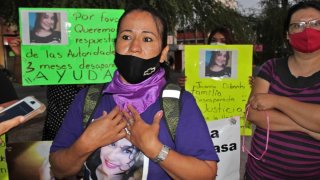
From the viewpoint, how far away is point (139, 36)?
1672 mm

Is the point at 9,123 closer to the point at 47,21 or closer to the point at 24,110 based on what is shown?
the point at 24,110

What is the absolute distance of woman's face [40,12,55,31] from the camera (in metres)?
2.98

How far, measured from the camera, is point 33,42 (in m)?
2.99

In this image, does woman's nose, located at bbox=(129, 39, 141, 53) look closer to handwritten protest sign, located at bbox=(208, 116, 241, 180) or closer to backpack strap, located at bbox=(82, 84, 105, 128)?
backpack strap, located at bbox=(82, 84, 105, 128)

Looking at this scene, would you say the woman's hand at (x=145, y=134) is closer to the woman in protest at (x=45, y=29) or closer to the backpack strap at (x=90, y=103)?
the backpack strap at (x=90, y=103)

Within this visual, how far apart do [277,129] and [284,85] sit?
0.90 feet

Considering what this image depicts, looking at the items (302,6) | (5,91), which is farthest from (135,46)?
(5,91)

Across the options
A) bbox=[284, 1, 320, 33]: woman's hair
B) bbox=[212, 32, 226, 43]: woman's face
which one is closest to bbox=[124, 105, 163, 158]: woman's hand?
bbox=[284, 1, 320, 33]: woman's hair

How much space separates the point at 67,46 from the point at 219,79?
1.45 metres

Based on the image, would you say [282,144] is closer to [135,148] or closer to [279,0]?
[135,148]

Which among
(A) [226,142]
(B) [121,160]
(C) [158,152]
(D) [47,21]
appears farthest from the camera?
(A) [226,142]

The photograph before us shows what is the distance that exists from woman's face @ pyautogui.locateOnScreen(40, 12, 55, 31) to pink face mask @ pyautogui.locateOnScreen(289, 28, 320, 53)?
188 centimetres

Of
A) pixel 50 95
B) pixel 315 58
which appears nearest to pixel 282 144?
pixel 315 58

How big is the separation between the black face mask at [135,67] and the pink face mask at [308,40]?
3.44 ft
